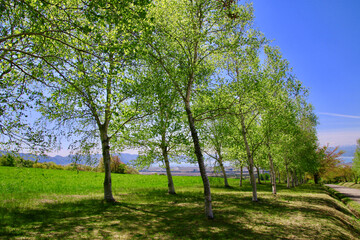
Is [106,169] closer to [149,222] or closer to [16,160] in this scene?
[149,222]

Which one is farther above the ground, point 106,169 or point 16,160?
Answer: point 16,160

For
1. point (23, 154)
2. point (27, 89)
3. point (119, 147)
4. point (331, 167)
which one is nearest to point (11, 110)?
point (27, 89)

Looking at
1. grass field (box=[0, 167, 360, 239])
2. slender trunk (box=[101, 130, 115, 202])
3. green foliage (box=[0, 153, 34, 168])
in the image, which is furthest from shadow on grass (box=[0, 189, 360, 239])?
green foliage (box=[0, 153, 34, 168])

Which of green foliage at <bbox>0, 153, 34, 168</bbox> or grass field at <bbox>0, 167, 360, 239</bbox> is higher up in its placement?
green foliage at <bbox>0, 153, 34, 168</bbox>

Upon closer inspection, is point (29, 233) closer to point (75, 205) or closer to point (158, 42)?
point (75, 205)

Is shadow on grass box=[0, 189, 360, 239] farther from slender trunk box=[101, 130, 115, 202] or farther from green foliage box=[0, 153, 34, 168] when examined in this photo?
green foliage box=[0, 153, 34, 168]

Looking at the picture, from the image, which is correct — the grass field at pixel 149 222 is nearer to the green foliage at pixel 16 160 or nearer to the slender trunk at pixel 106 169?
the green foliage at pixel 16 160

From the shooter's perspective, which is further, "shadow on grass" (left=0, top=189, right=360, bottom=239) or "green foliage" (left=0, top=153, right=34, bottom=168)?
"green foliage" (left=0, top=153, right=34, bottom=168)

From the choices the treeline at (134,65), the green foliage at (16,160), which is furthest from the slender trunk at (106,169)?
the green foliage at (16,160)

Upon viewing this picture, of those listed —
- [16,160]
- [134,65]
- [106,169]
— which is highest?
[134,65]

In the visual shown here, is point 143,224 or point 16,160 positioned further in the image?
point 143,224

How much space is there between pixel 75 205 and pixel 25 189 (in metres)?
8.99

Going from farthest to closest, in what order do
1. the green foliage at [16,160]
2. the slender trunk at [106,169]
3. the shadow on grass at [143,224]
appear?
1. the slender trunk at [106,169]
2. the green foliage at [16,160]
3. the shadow on grass at [143,224]

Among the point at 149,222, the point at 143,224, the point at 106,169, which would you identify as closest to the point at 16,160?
the point at 143,224
